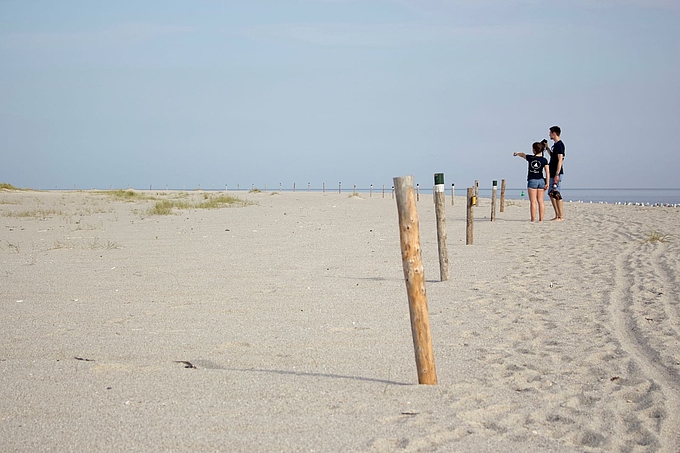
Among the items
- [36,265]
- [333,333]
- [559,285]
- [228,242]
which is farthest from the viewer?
[228,242]

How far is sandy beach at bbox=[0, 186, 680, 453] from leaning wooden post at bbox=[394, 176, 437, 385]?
0.29 m

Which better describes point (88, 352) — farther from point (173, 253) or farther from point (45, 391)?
point (173, 253)

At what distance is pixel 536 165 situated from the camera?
52.8 ft

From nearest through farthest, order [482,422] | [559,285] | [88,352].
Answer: [482,422], [88,352], [559,285]

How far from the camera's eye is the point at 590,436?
344 cm

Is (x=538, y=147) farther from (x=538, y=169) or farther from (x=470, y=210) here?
(x=470, y=210)

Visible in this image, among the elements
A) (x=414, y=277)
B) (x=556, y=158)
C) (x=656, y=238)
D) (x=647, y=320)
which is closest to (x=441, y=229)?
(x=647, y=320)

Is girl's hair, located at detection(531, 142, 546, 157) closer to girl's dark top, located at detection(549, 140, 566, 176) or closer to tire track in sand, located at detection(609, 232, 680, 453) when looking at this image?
girl's dark top, located at detection(549, 140, 566, 176)

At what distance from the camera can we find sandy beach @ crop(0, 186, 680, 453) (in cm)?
A: 347

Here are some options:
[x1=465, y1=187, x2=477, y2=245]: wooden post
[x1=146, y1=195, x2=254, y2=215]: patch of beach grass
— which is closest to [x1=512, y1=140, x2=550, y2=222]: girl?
[x1=465, y1=187, x2=477, y2=245]: wooden post

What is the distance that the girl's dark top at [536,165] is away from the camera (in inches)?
631

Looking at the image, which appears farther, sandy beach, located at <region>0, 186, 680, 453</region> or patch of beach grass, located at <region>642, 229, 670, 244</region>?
patch of beach grass, located at <region>642, 229, 670, 244</region>

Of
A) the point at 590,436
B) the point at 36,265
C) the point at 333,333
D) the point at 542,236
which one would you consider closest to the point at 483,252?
the point at 542,236

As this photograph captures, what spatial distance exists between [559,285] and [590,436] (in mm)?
4787
